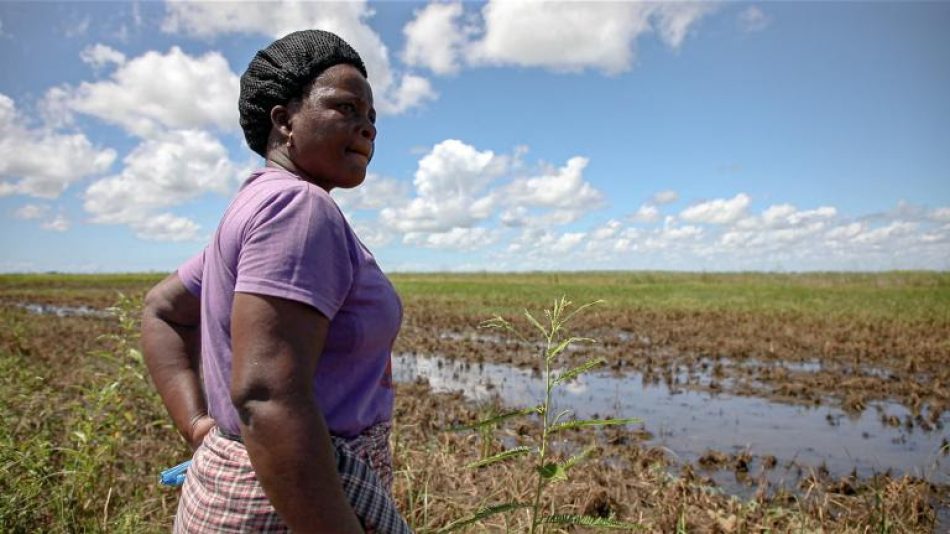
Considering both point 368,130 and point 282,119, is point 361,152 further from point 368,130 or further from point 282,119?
point 282,119

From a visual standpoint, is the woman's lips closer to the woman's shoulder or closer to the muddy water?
the woman's shoulder

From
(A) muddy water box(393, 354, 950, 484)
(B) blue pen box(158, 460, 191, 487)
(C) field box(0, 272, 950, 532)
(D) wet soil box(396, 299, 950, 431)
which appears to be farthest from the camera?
(D) wet soil box(396, 299, 950, 431)

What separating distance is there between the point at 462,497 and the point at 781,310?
1806 cm

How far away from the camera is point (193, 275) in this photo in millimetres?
1666

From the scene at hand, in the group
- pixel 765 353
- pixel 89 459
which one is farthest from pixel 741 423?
pixel 89 459

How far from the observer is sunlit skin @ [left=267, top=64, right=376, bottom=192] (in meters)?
1.26

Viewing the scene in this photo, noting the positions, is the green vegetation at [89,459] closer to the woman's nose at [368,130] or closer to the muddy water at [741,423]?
the woman's nose at [368,130]

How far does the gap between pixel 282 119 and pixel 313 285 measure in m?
0.47

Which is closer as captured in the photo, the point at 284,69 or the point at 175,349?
the point at 284,69

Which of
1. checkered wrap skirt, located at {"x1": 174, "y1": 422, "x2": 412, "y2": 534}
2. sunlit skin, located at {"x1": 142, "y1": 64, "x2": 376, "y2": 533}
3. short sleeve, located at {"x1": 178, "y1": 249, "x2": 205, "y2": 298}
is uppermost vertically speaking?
short sleeve, located at {"x1": 178, "y1": 249, "x2": 205, "y2": 298}

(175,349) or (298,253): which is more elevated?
(298,253)

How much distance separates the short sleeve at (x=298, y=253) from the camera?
3.24ft

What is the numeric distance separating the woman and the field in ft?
6.70

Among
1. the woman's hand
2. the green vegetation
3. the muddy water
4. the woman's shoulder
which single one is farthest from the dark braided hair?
the muddy water
